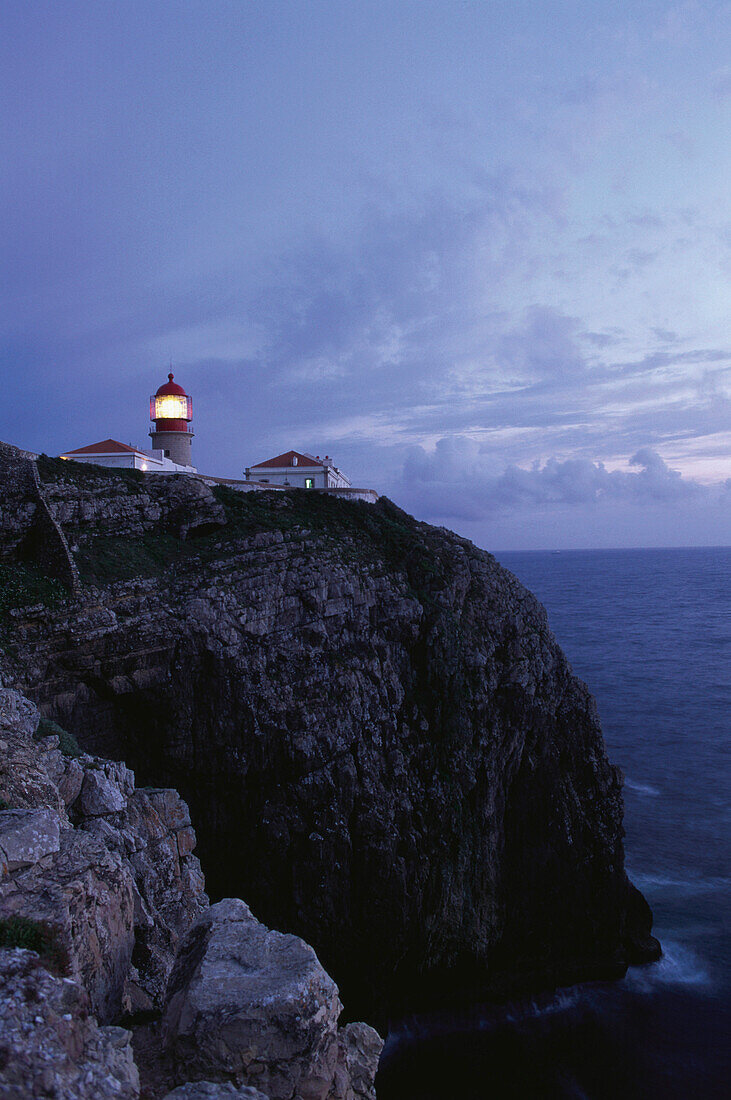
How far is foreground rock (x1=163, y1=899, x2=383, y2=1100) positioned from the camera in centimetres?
596

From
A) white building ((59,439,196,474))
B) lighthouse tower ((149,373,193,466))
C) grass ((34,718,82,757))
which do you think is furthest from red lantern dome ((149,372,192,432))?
grass ((34,718,82,757))

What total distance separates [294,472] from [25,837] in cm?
3955

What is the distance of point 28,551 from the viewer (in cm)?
2386

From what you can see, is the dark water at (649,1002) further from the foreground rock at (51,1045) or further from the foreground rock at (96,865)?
the foreground rock at (51,1045)

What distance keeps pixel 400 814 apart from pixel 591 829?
9804mm

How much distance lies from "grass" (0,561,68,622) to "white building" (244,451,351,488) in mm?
23531

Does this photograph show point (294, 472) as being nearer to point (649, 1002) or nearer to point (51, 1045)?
point (649, 1002)

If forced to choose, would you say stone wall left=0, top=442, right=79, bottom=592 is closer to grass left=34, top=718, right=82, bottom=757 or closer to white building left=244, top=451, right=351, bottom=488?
grass left=34, top=718, right=82, bottom=757

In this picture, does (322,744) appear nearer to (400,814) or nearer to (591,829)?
(400,814)

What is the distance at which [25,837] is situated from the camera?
7477 mm

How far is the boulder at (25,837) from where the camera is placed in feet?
23.6

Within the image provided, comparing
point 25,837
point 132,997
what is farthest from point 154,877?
point 25,837

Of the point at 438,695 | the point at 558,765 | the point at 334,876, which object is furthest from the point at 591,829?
the point at 334,876

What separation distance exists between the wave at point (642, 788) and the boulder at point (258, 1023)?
39.3 m
